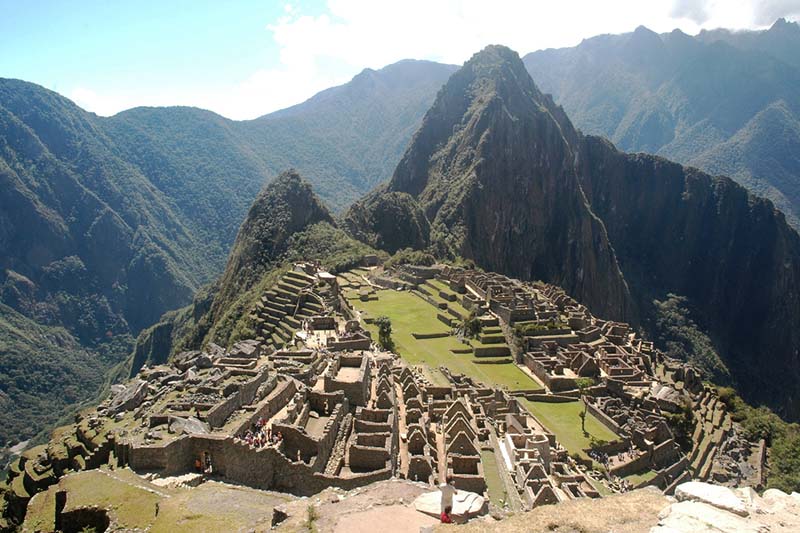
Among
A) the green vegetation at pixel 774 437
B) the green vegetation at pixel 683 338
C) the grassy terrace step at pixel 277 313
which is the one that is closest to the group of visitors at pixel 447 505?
the green vegetation at pixel 774 437

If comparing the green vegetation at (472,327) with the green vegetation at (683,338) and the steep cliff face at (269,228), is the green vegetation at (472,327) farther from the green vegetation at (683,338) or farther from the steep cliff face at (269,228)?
the green vegetation at (683,338)

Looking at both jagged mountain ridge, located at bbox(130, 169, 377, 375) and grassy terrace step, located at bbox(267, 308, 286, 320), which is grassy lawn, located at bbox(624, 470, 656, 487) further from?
jagged mountain ridge, located at bbox(130, 169, 377, 375)

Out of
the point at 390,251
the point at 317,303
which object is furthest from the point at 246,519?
the point at 390,251

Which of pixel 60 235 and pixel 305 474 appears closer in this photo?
pixel 305 474

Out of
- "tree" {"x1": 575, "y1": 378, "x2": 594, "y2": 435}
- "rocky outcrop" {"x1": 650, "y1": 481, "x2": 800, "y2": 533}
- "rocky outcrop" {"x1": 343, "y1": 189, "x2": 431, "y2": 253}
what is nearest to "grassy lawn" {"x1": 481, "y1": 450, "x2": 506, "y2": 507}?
"rocky outcrop" {"x1": 650, "y1": 481, "x2": 800, "y2": 533}

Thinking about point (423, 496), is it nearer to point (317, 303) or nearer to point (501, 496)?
point (501, 496)

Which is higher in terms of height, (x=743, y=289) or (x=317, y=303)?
(x=317, y=303)
